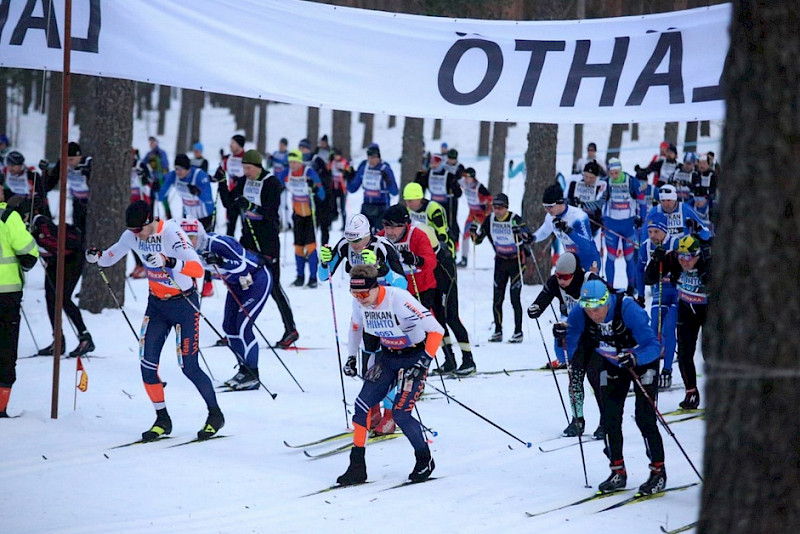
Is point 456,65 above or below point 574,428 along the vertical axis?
above

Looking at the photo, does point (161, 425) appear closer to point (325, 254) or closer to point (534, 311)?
point (325, 254)

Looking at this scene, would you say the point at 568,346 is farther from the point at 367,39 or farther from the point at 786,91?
the point at 786,91

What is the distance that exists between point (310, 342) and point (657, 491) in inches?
253

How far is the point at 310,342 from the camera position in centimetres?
1251

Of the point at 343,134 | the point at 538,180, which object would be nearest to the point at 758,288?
the point at 538,180

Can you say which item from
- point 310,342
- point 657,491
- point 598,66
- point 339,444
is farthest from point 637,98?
point 310,342

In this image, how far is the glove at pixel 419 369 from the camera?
280 inches

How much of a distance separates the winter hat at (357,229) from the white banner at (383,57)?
1.15m

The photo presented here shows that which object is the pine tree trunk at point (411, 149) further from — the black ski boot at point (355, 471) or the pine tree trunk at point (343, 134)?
the black ski boot at point (355, 471)

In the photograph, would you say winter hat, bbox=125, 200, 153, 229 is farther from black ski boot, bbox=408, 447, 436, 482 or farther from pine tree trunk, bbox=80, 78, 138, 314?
pine tree trunk, bbox=80, 78, 138, 314

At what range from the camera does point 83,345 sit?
1102 centimetres

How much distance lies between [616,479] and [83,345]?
658cm

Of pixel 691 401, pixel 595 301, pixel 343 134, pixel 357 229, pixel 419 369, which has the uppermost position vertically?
pixel 343 134

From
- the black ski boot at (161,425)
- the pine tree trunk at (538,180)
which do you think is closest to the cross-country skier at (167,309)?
the black ski boot at (161,425)
